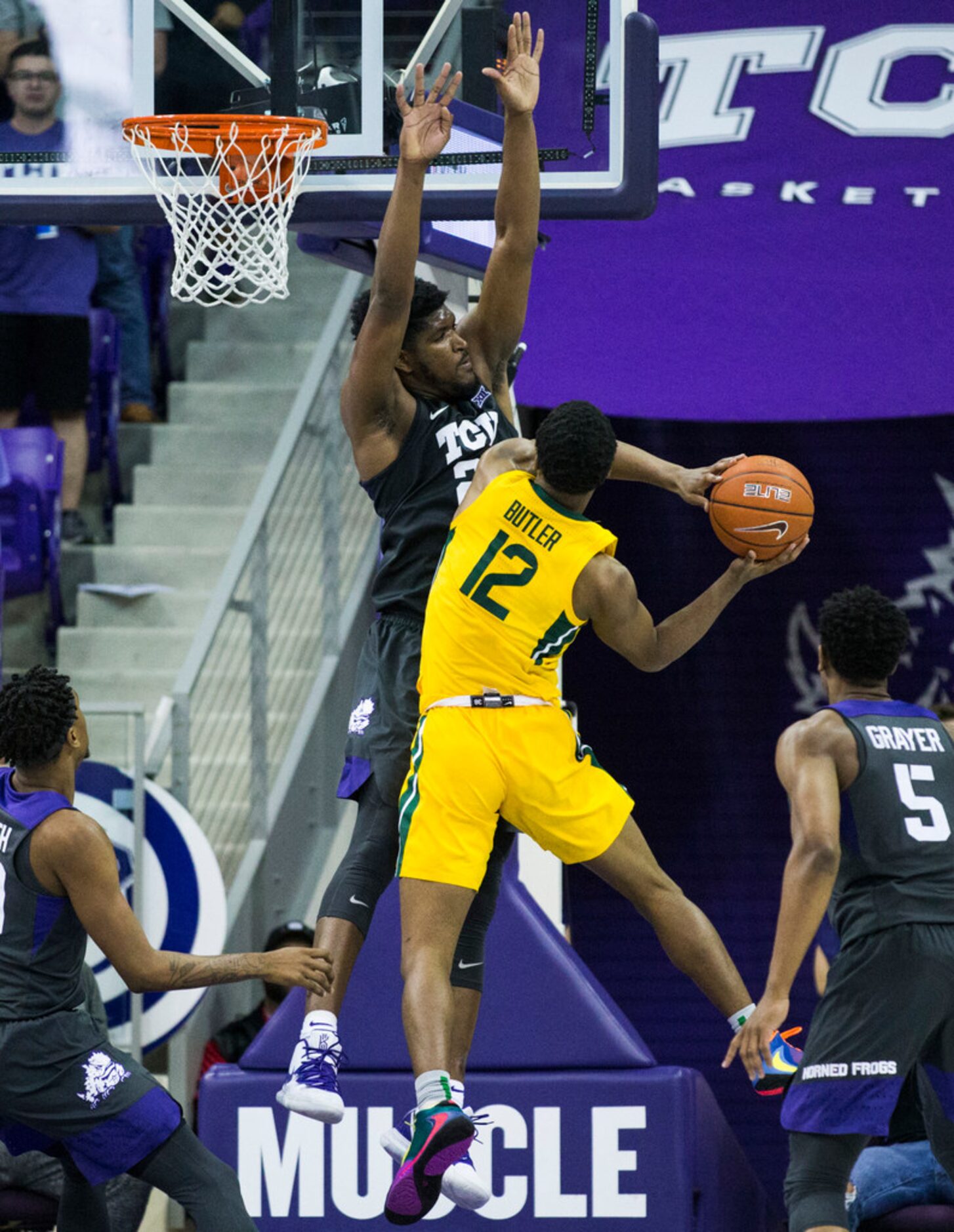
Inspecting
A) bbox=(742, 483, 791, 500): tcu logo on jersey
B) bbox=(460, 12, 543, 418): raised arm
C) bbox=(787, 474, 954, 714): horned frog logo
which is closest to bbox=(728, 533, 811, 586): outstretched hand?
bbox=(742, 483, 791, 500): tcu logo on jersey

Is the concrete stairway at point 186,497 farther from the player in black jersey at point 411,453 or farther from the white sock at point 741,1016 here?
the white sock at point 741,1016

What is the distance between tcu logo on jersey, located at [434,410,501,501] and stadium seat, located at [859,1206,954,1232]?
105 inches

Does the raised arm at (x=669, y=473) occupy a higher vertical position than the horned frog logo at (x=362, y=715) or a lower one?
higher

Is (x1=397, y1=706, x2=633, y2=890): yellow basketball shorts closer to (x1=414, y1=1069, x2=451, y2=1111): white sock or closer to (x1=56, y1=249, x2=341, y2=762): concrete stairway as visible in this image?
(x1=414, y1=1069, x2=451, y2=1111): white sock

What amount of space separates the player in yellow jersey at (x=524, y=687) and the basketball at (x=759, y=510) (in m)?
0.06

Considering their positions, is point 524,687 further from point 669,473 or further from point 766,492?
point 766,492

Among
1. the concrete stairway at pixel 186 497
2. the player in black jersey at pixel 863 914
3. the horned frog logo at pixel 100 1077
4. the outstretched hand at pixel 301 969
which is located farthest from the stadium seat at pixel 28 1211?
the concrete stairway at pixel 186 497

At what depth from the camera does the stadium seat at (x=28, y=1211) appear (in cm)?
683

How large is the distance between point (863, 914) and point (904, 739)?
1.70 ft

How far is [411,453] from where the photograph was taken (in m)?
6.03

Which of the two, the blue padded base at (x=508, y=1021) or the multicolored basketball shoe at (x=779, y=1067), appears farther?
the blue padded base at (x=508, y=1021)

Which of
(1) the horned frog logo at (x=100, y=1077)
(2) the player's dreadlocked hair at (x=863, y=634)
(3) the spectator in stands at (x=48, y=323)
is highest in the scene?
(2) the player's dreadlocked hair at (x=863, y=634)

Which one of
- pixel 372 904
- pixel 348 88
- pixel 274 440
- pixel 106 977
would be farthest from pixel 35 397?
pixel 372 904

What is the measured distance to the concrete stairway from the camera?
10.9 metres
